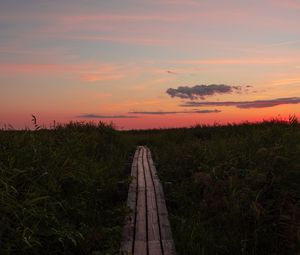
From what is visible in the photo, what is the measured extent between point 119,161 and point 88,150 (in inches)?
43.9

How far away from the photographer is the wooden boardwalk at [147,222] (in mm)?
5809

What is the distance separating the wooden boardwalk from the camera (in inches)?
229

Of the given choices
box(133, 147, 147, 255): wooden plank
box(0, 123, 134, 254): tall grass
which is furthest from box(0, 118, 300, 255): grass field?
box(133, 147, 147, 255): wooden plank

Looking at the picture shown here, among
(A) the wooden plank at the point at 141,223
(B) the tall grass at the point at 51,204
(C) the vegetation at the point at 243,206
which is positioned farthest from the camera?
(C) the vegetation at the point at 243,206

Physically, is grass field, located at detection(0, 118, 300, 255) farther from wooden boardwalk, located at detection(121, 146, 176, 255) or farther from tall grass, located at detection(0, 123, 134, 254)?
wooden boardwalk, located at detection(121, 146, 176, 255)

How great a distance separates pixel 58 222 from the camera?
581 cm

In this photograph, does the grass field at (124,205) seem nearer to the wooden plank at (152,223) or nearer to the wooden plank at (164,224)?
the wooden plank at (164,224)

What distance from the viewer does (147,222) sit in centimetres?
697

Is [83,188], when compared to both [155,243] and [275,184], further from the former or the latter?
[275,184]

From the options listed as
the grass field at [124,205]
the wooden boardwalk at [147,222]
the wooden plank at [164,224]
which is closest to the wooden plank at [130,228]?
the wooden boardwalk at [147,222]

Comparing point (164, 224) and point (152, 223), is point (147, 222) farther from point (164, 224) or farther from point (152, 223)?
point (164, 224)

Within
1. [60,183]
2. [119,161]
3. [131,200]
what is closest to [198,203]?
[131,200]

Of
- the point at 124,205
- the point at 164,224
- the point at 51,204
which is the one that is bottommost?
the point at 164,224

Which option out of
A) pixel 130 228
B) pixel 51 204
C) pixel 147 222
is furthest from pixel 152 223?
pixel 51 204
